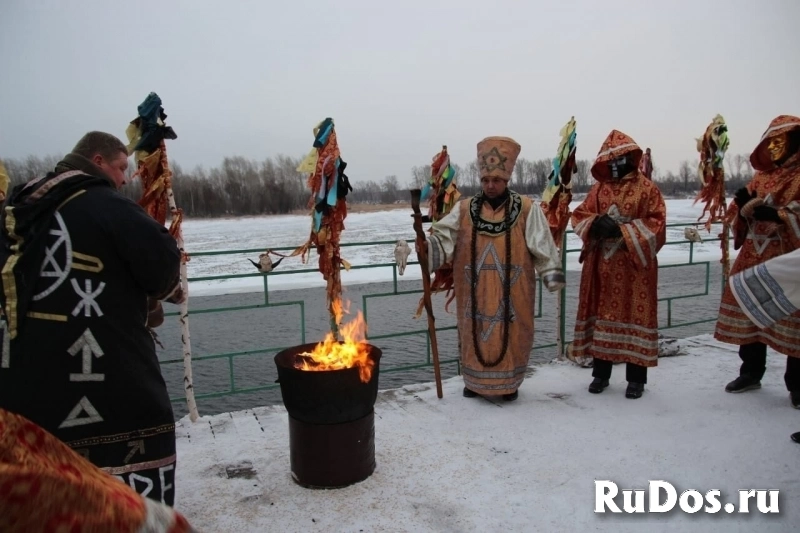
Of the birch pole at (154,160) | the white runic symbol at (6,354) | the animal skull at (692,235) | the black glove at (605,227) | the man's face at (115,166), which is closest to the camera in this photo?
the white runic symbol at (6,354)

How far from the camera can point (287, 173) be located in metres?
40.3

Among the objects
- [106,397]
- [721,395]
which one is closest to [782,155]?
[721,395]

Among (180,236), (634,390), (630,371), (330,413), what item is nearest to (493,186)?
(630,371)

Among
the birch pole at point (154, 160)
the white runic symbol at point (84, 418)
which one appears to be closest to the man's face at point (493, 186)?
the birch pole at point (154, 160)

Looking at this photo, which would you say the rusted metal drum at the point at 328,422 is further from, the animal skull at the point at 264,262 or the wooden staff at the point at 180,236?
the animal skull at the point at 264,262

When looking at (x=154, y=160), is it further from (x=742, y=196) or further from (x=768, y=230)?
(x=768, y=230)

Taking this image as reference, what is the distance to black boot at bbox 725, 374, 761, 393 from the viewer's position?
460 cm

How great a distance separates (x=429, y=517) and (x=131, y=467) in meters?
1.43

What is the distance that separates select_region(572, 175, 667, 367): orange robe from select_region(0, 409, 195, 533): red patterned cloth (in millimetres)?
4077

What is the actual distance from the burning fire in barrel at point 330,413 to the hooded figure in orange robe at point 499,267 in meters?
A: 1.38

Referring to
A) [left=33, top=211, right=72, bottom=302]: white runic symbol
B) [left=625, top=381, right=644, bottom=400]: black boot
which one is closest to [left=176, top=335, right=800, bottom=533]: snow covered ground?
[left=625, top=381, right=644, bottom=400]: black boot

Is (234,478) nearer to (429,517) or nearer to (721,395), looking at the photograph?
(429,517)

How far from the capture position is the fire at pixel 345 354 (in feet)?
10.5

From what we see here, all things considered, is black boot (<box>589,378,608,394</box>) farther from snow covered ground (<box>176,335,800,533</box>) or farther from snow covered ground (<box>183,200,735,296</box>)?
snow covered ground (<box>183,200,735,296</box>)
